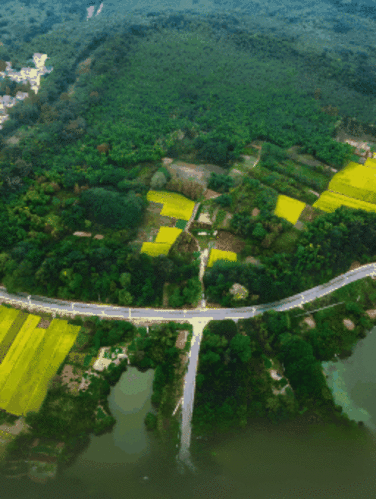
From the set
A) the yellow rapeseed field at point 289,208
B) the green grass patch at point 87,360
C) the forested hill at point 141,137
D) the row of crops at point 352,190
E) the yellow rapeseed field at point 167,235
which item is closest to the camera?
the green grass patch at point 87,360

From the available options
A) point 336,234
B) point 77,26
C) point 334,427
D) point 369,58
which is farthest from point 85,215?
point 369,58

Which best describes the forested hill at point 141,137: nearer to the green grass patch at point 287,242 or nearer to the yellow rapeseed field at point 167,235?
the green grass patch at point 287,242

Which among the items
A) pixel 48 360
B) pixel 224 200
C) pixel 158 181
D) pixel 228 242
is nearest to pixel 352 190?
pixel 224 200

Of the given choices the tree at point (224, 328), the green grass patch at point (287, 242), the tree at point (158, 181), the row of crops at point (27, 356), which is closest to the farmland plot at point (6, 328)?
the row of crops at point (27, 356)

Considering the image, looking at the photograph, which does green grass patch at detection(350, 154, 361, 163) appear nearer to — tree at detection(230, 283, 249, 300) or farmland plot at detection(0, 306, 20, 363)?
tree at detection(230, 283, 249, 300)

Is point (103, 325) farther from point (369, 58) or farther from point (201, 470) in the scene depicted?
point (369, 58)

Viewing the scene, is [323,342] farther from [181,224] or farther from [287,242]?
[181,224]

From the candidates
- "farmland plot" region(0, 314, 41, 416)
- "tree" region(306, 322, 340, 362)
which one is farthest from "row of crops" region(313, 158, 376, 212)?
"farmland plot" region(0, 314, 41, 416)
